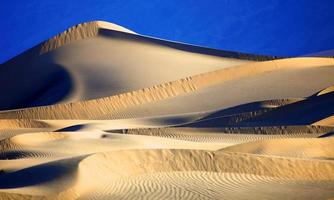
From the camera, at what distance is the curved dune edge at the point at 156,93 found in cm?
1769

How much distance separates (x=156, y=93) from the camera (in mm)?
19312

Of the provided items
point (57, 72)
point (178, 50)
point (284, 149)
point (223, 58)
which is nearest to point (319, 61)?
point (223, 58)

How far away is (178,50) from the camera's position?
2461 cm

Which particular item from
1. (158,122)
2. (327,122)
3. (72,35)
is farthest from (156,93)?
(72,35)

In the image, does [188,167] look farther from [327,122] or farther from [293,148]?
[327,122]

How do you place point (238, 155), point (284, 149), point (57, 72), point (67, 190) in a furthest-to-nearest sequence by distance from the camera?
point (57, 72) → point (284, 149) → point (238, 155) → point (67, 190)

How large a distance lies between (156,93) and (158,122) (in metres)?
4.20

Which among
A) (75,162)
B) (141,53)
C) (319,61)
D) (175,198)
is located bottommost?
(175,198)

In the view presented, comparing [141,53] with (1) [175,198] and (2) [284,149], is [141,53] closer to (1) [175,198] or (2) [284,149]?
(2) [284,149]

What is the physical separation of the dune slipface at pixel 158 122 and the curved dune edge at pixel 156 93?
0.10ft

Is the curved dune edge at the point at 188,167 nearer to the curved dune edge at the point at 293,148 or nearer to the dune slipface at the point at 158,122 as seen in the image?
the dune slipface at the point at 158,122

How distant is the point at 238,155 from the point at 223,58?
1594cm

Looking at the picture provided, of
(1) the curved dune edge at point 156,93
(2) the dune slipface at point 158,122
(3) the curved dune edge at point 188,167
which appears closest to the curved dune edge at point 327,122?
(2) the dune slipface at point 158,122

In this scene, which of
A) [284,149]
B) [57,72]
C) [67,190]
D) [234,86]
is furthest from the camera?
[57,72]
